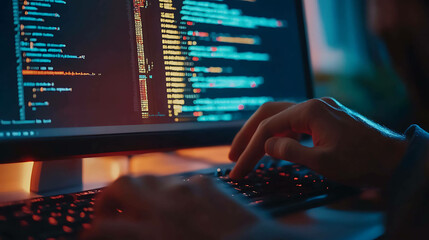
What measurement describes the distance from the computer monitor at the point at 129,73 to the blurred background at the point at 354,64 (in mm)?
687

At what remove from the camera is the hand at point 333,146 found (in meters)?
0.43

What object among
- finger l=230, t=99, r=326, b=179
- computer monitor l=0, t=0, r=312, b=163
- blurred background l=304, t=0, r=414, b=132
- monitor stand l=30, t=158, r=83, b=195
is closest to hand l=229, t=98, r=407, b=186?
finger l=230, t=99, r=326, b=179

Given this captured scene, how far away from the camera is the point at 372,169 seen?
1.41 ft

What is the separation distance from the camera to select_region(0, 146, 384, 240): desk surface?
0.35m

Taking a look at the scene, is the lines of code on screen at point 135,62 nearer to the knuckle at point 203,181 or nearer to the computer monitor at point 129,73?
the computer monitor at point 129,73

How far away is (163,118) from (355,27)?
137 cm

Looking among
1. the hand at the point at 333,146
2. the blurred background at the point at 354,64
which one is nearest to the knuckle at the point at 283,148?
the hand at the point at 333,146

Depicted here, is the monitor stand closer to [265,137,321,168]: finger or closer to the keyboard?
the keyboard

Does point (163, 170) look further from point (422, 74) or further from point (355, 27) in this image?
point (355, 27)

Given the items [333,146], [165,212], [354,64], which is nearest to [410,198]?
[333,146]

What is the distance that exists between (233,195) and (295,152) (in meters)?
0.11

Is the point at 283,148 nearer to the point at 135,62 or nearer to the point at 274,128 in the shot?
the point at 274,128

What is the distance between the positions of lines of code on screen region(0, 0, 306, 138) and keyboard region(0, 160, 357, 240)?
0.43 feet

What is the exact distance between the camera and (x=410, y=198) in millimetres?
318
